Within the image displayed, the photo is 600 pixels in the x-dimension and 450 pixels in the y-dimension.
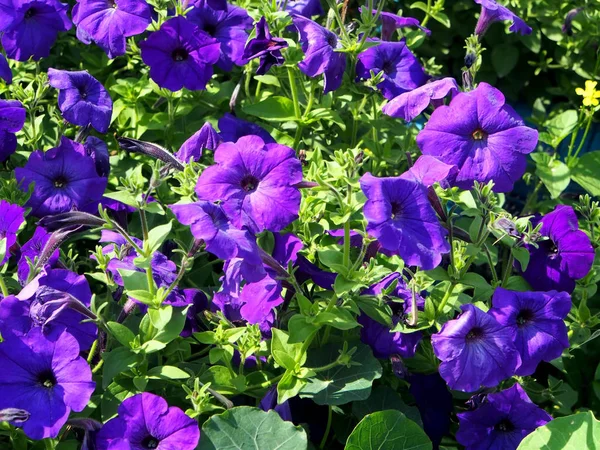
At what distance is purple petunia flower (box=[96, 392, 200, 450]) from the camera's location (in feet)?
4.65

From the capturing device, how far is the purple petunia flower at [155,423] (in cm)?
142

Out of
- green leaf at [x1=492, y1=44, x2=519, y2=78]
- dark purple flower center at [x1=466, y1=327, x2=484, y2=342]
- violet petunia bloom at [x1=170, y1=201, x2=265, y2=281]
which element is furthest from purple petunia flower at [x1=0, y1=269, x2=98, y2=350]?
green leaf at [x1=492, y1=44, x2=519, y2=78]

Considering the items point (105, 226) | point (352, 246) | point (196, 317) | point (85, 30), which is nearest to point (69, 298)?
point (105, 226)

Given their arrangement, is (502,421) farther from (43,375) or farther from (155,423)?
(43,375)

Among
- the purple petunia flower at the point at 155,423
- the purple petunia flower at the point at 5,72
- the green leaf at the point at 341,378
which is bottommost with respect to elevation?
the green leaf at the point at 341,378

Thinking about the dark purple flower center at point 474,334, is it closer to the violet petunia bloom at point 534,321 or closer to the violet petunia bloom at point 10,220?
the violet petunia bloom at point 534,321

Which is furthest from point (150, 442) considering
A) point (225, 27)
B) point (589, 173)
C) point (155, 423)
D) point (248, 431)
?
point (589, 173)

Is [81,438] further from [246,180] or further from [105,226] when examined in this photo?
[246,180]

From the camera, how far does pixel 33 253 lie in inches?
64.4

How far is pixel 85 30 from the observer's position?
201 centimetres

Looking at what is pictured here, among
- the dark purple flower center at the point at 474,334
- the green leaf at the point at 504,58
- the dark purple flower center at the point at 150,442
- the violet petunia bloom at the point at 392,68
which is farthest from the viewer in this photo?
the green leaf at the point at 504,58

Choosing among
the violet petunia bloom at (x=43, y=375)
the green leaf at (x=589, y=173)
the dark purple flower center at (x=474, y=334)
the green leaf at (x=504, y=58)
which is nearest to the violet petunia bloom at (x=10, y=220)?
the violet petunia bloom at (x=43, y=375)

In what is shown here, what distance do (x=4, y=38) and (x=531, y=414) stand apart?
1.58 m

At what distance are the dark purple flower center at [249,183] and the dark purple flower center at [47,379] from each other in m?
0.49
